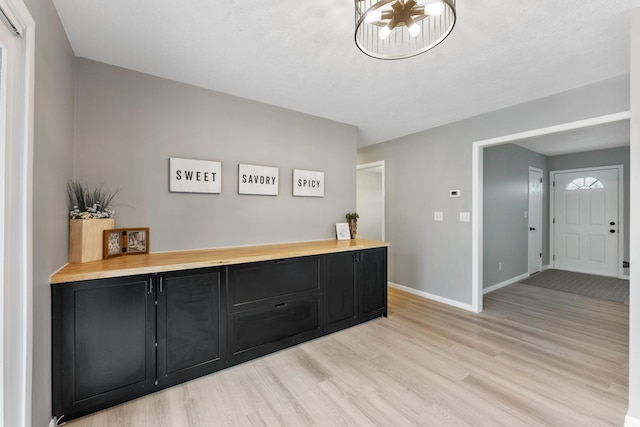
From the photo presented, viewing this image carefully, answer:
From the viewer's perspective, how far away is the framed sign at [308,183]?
3150 mm

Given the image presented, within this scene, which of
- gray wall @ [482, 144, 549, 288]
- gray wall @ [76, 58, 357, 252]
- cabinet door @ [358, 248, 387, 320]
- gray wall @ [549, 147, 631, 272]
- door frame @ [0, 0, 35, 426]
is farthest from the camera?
gray wall @ [549, 147, 631, 272]

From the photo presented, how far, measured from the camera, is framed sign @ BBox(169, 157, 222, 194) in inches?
95.0

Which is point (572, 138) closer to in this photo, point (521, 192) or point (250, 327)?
point (521, 192)

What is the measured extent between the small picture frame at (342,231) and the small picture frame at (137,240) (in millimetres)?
2042

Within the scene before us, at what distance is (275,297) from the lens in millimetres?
2395

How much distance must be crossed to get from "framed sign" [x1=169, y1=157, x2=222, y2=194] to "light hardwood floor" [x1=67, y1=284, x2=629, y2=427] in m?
1.57

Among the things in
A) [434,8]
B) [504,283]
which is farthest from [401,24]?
[504,283]

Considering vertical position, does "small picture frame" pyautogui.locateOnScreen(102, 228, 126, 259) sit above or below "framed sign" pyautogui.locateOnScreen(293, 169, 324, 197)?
below

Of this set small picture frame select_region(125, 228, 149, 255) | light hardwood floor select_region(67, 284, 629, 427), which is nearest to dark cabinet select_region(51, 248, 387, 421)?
light hardwood floor select_region(67, 284, 629, 427)

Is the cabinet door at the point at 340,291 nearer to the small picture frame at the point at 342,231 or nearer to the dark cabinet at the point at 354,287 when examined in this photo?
the dark cabinet at the point at 354,287

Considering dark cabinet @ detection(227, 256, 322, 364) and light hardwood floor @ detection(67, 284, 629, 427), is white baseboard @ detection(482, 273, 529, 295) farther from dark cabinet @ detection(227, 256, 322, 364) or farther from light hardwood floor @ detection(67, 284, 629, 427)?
dark cabinet @ detection(227, 256, 322, 364)

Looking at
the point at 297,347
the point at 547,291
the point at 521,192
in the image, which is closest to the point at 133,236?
the point at 297,347

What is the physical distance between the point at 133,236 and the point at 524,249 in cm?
600

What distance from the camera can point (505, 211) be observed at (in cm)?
454
